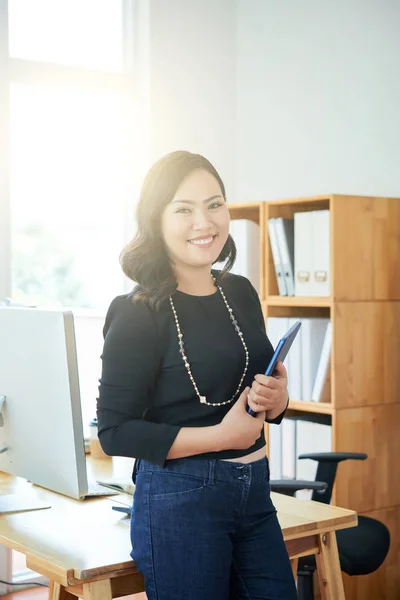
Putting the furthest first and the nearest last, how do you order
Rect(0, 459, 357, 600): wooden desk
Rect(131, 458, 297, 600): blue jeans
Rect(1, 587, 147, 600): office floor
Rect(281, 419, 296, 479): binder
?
Rect(1, 587, 147, 600): office floor → Rect(281, 419, 296, 479): binder → Rect(0, 459, 357, 600): wooden desk → Rect(131, 458, 297, 600): blue jeans

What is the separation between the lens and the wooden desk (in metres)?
1.74

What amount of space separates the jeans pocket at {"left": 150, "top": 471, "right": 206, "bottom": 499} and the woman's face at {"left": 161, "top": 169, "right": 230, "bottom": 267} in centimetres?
44

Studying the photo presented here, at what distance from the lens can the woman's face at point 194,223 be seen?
175 centimetres

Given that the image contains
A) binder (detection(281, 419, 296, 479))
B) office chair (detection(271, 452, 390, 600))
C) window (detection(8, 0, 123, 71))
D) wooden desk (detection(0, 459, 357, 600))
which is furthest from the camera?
window (detection(8, 0, 123, 71))

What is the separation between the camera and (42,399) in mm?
2057

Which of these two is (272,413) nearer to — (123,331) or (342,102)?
(123,331)

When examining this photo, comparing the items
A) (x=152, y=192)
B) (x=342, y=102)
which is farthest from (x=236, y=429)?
(x=342, y=102)

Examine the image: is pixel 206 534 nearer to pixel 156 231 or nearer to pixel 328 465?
pixel 156 231

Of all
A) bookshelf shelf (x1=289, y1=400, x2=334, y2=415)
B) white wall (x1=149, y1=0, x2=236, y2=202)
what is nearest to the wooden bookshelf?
bookshelf shelf (x1=289, y1=400, x2=334, y2=415)

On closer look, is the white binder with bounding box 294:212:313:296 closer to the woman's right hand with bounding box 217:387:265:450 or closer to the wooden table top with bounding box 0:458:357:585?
the wooden table top with bounding box 0:458:357:585

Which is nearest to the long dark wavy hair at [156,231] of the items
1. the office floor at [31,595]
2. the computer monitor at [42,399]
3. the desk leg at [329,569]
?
the computer monitor at [42,399]

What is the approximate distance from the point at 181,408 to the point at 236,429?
0.40 ft

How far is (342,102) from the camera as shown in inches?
154

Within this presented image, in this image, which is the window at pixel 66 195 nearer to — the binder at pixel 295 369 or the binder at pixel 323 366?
the binder at pixel 295 369
